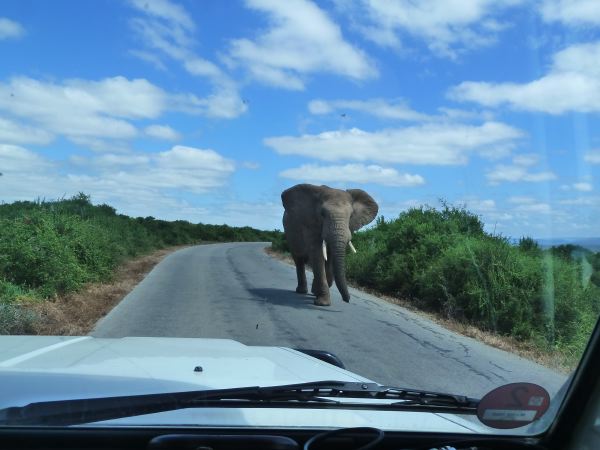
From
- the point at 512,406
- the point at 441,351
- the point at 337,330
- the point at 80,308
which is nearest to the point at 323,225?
the point at 337,330

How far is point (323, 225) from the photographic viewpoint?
14.8 meters

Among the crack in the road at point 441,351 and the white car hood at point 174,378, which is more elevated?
the white car hood at point 174,378

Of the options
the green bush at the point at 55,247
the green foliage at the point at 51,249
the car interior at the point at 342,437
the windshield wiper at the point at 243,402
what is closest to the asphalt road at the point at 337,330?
the green foliage at the point at 51,249

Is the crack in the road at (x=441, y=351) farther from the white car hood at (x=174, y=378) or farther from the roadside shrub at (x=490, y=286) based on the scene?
the white car hood at (x=174, y=378)

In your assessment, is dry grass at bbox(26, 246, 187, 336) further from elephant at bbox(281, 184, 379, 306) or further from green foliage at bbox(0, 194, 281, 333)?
elephant at bbox(281, 184, 379, 306)

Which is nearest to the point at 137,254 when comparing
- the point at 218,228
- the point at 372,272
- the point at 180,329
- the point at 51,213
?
the point at 51,213

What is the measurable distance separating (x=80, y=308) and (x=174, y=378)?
999 cm

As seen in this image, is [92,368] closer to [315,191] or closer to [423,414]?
[423,414]

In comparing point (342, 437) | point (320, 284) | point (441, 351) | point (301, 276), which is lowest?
point (441, 351)

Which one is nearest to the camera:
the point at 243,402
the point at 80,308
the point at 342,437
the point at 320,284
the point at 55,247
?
the point at 342,437

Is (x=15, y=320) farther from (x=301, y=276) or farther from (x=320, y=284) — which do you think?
(x=301, y=276)

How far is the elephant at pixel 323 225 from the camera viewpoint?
14.1 m

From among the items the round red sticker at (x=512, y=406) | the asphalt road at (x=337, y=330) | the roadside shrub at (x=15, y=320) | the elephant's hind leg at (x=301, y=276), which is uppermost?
the elephant's hind leg at (x=301, y=276)

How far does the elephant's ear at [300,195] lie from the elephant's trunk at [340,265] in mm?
1745
